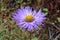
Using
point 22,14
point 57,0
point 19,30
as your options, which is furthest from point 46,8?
point 22,14

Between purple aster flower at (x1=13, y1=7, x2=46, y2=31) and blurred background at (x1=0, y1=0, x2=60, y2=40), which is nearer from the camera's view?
purple aster flower at (x1=13, y1=7, x2=46, y2=31)

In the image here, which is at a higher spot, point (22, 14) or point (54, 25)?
point (22, 14)

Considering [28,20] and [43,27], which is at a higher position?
[28,20]

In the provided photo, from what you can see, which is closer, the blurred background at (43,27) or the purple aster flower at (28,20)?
the purple aster flower at (28,20)

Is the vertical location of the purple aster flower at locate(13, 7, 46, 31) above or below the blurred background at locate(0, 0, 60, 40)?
Answer: above

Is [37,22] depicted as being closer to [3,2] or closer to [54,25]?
[54,25]

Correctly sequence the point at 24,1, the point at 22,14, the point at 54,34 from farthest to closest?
the point at 24,1
the point at 54,34
the point at 22,14

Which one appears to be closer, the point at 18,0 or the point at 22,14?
the point at 22,14

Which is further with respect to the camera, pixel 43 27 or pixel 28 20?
pixel 43 27
